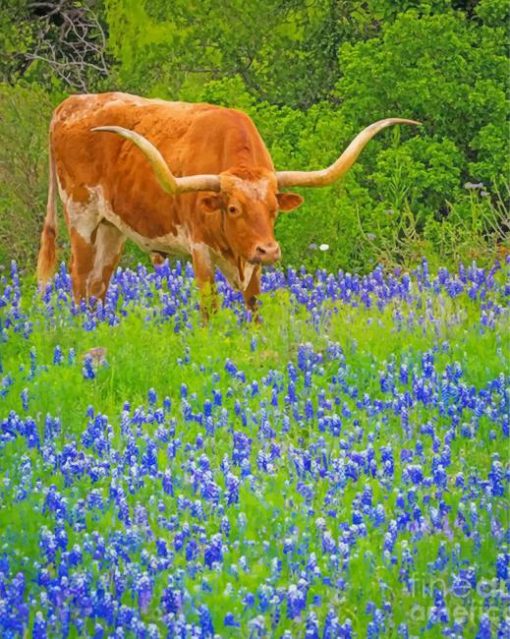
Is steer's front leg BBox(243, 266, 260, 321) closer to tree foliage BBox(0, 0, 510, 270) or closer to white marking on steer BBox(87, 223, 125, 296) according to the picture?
white marking on steer BBox(87, 223, 125, 296)

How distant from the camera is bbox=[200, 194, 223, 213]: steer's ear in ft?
34.1

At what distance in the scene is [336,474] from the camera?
6.72 meters

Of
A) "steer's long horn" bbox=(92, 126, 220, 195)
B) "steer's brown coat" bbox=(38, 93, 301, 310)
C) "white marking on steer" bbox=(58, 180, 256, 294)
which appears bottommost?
"white marking on steer" bbox=(58, 180, 256, 294)

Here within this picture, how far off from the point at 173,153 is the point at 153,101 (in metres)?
0.90

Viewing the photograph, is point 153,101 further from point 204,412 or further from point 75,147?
point 204,412

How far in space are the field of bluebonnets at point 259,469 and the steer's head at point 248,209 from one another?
12.7 inches

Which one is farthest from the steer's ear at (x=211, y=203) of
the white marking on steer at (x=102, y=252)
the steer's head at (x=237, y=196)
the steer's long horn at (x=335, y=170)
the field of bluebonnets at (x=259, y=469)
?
the white marking on steer at (x=102, y=252)

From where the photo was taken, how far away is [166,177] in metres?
10.3

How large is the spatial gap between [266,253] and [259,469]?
3.28 meters

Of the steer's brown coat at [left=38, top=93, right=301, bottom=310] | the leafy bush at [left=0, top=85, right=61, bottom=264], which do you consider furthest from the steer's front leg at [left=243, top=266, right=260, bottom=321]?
the leafy bush at [left=0, top=85, right=61, bottom=264]

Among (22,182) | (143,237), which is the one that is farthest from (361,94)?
(143,237)

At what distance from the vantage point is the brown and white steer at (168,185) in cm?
1037

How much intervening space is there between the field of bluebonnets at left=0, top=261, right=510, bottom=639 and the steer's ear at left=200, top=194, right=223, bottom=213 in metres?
0.69

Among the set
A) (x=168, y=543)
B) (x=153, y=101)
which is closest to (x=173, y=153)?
(x=153, y=101)
